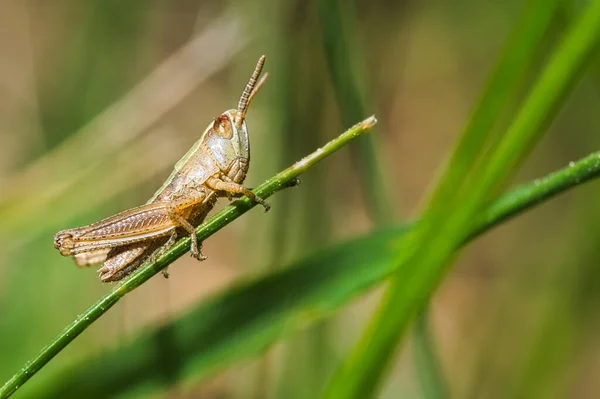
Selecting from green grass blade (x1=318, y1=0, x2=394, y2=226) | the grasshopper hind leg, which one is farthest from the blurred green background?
the grasshopper hind leg

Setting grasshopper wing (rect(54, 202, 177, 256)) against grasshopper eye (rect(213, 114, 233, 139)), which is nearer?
grasshopper wing (rect(54, 202, 177, 256))

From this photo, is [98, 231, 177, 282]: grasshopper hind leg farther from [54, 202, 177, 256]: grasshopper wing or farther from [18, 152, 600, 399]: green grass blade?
[18, 152, 600, 399]: green grass blade

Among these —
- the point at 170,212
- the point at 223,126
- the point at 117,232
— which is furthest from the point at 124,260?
the point at 223,126

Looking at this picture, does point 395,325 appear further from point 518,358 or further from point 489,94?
point 518,358

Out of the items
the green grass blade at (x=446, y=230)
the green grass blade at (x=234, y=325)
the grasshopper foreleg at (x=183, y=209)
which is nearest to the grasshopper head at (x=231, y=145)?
the grasshopper foreleg at (x=183, y=209)

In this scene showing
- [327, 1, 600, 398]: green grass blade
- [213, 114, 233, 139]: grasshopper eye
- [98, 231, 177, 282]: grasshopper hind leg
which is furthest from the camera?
[213, 114, 233, 139]: grasshopper eye

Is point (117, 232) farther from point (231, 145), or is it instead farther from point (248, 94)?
point (248, 94)

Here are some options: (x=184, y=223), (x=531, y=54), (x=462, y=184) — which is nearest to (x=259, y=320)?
(x=184, y=223)
